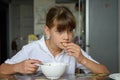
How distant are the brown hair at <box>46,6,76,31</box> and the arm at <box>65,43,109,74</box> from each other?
9 cm

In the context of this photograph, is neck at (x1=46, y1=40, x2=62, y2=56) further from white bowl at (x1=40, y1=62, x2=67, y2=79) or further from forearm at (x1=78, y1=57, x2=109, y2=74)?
white bowl at (x1=40, y1=62, x2=67, y2=79)

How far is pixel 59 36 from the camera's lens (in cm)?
119

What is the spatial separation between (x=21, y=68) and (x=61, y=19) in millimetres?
302

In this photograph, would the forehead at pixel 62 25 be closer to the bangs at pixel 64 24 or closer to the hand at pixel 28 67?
the bangs at pixel 64 24

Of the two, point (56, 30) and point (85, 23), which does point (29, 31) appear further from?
point (56, 30)

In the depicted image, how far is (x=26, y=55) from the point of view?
4.39ft

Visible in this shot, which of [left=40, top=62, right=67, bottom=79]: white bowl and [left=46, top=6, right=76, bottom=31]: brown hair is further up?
[left=46, top=6, right=76, bottom=31]: brown hair

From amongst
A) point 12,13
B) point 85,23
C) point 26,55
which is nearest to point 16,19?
point 12,13

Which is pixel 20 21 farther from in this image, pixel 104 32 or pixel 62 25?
pixel 62 25

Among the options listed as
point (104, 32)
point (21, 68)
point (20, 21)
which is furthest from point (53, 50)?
point (20, 21)

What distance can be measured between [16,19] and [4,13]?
67 centimetres

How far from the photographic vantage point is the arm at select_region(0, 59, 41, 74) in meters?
1.08

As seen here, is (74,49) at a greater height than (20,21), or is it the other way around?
(20,21)

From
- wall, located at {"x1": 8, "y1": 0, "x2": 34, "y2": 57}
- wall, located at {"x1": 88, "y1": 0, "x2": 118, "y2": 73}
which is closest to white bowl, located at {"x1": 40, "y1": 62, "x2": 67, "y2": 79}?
wall, located at {"x1": 88, "y1": 0, "x2": 118, "y2": 73}
